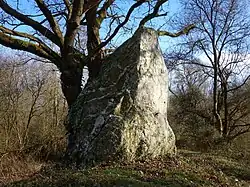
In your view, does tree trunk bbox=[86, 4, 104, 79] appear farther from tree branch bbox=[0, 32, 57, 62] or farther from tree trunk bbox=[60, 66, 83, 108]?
tree branch bbox=[0, 32, 57, 62]

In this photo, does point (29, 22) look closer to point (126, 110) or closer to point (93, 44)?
point (93, 44)

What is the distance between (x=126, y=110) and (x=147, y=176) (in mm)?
2916

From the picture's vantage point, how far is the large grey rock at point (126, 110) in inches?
438

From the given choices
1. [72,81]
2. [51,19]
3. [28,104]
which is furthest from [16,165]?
[28,104]

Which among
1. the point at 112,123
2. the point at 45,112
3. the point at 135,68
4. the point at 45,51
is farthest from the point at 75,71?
the point at 45,112

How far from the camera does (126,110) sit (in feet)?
38.7

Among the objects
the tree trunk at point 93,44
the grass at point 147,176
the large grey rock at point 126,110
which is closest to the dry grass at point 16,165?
the large grey rock at point 126,110

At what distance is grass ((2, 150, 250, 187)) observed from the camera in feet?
27.7

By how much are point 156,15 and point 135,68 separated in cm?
361

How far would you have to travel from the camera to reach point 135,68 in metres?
12.5

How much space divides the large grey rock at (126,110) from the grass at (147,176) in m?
0.51

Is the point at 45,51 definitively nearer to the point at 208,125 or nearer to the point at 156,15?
the point at 156,15

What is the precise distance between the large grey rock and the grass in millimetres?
513

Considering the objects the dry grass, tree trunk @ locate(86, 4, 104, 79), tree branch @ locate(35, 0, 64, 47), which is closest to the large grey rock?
tree trunk @ locate(86, 4, 104, 79)
